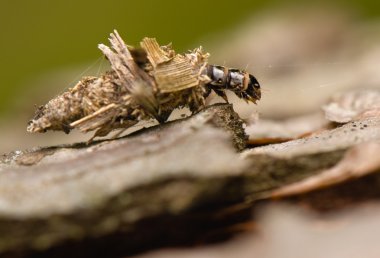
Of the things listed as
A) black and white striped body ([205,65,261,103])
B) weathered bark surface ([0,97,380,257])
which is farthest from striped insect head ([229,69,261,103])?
weathered bark surface ([0,97,380,257])

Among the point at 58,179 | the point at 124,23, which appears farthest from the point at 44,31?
the point at 58,179

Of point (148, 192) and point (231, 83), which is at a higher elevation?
point (231, 83)

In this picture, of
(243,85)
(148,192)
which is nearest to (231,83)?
(243,85)

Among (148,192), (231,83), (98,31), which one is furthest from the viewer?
(98,31)

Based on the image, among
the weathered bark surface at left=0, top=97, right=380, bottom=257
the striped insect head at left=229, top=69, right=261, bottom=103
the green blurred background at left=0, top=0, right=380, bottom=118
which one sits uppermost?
the green blurred background at left=0, top=0, right=380, bottom=118

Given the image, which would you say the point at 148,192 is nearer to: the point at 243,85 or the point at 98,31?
the point at 243,85

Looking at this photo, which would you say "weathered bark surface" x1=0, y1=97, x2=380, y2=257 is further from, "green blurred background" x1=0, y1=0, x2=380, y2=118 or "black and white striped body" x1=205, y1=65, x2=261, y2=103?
"green blurred background" x1=0, y1=0, x2=380, y2=118

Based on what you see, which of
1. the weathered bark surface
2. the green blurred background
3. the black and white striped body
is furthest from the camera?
the green blurred background

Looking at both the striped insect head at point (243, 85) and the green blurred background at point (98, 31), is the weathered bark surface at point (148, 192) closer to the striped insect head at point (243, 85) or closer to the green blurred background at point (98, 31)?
the striped insect head at point (243, 85)

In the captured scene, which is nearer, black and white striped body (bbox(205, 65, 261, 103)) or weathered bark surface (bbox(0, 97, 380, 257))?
weathered bark surface (bbox(0, 97, 380, 257))
